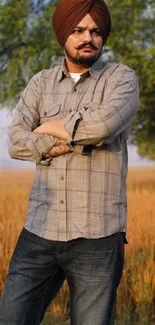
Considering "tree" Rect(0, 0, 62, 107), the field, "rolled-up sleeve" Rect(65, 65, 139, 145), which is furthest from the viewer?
"tree" Rect(0, 0, 62, 107)

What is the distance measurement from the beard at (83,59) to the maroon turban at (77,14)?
58 mm

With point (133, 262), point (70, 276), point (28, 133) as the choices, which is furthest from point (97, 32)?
point (133, 262)

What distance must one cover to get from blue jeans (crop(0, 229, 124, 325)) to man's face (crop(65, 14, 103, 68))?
58 centimetres

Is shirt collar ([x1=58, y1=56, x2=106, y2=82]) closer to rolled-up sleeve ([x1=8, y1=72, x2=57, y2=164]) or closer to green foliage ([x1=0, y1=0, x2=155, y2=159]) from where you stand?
rolled-up sleeve ([x1=8, y1=72, x2=57, y2=164])

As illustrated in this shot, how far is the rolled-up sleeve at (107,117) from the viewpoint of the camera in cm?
231

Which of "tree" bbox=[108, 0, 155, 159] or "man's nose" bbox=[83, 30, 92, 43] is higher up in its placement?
"tree" bbox=[108, 0, 155, 159]

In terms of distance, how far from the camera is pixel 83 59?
2.41 meters

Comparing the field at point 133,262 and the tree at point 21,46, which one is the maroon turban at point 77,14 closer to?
the field at point 133,262

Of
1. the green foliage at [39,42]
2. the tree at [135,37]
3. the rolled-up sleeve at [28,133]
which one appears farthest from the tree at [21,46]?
A: the rolled-up sleeve at [28,133]

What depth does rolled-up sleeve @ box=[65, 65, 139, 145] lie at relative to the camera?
2.31m

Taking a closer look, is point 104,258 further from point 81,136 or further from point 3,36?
point 3,36

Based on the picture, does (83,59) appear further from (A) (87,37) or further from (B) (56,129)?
(B) (56,129)

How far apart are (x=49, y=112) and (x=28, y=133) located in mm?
98

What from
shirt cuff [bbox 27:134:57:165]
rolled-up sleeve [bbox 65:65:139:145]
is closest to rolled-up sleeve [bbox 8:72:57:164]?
shirt cuff [bbox 27:134:57:165]
